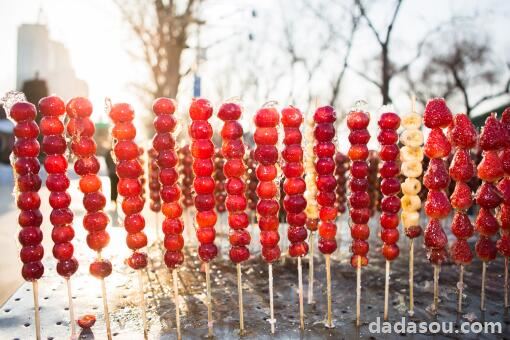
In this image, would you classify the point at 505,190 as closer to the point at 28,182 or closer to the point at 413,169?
the point at 413,169

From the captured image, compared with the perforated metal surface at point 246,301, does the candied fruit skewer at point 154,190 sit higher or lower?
higher

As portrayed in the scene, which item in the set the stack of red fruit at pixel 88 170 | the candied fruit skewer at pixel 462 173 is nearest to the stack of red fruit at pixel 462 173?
the candied fruit skewer at pixel 462 173

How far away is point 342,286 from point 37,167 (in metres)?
4.12

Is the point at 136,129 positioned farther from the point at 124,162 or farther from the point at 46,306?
the point at 46,306

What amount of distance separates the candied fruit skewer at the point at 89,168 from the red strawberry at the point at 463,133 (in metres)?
3.76

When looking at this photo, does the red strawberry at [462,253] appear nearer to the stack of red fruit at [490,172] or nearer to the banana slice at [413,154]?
the stack of red fruit at [490,172]

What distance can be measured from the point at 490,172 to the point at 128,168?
382 cm

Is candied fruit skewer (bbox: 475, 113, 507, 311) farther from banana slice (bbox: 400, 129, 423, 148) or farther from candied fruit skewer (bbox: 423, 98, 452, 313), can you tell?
banana slice (bbox: 400, 129, 423, 148)

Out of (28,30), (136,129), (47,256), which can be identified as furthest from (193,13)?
(28,30)

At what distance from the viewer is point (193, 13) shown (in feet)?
50.8

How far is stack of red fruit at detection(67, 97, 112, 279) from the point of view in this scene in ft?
14.1

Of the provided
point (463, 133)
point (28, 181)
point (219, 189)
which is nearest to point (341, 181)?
point (219, 189)

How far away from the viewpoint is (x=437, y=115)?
15.6 ft

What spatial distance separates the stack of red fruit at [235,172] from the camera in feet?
14.9
